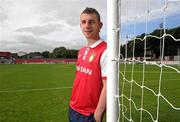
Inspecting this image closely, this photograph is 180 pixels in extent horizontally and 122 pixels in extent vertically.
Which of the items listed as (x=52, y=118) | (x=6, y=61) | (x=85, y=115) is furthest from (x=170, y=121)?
(x=6, y=61)

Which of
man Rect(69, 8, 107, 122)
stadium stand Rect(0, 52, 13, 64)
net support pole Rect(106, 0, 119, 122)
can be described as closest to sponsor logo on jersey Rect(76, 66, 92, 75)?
man Rect(69, 8, 107, 122)

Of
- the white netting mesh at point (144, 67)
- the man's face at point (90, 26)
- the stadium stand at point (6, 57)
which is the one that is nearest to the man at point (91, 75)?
the man's face at point (90, 26)

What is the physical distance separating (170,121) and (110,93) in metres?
2.97

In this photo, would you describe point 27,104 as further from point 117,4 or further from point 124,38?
point 117,4

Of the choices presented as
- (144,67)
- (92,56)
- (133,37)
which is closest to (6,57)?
(133,37)

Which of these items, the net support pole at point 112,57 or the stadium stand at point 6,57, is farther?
the stadium stand at point 6,57

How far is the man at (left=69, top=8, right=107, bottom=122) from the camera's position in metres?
2.24

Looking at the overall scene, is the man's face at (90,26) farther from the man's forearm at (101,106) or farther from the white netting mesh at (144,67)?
the man's forearm at (101,106)

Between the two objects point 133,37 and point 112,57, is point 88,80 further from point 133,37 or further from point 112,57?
point 133,37

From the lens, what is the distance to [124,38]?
2672mm

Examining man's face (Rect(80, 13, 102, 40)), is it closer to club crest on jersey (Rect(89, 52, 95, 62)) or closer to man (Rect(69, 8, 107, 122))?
man (Rect(69, 8, 107, 122))

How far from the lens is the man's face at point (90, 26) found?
2.30 metres

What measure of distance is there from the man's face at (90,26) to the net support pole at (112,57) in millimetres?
106

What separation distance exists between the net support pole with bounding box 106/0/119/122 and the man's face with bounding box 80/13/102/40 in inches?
4.2
